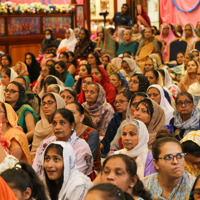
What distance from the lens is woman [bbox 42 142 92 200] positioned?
287cm

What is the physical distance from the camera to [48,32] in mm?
10406

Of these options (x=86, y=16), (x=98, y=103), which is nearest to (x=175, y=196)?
(x=98, y=103)

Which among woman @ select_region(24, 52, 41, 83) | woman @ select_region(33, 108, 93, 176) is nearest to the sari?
woman @ select_region(33, 108, 93, 176)

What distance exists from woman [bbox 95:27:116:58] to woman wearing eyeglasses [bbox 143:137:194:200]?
7.37m

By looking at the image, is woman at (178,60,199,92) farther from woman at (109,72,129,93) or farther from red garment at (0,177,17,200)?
red garment at (0,177,17,200)

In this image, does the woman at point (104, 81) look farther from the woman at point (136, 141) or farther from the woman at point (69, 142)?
the woman at point (136, 141)

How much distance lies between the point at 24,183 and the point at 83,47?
7466mm

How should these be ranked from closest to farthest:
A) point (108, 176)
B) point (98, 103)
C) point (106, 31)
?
point (108, 176)
point (98, 103)
point (106, 31)

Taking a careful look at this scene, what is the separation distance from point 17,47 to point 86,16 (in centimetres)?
250

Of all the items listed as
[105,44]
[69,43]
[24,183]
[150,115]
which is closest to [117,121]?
[150,115]

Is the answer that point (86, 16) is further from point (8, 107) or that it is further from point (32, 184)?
point (32, 184)

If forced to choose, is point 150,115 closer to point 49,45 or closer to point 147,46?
point 147,46

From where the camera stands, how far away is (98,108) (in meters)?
5.15

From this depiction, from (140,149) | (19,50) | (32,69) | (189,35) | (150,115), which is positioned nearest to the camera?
(140,149)
